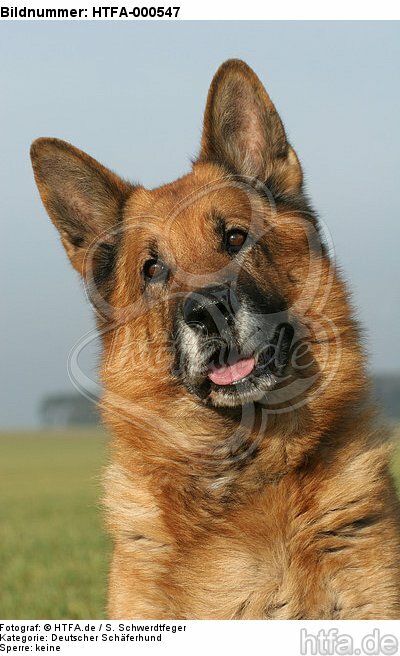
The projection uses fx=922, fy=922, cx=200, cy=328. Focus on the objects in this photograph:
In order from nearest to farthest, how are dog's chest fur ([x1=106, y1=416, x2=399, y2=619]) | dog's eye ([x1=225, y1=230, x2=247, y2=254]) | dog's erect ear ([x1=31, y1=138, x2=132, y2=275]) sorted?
dog's chest fur ([x1=106, y1=416, x2=399, y2=619]) → dog's eye ([x1=225, y1=230, x2=247, y2=254]) → dog's erect ear ([x1=31, y1=138, x2=132, y2=275])

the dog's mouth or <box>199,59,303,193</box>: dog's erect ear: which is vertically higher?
<box>199,59,303,193</box>: dog's erect ear

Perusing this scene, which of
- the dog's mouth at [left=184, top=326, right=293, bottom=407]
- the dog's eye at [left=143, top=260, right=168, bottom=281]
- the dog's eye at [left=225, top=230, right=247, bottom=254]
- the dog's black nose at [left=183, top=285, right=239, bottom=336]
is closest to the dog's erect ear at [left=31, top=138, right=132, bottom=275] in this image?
the dog's eye at [left=143, top=260, right=168, bottom=281]

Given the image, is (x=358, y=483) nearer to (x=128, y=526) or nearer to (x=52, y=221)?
(x=128, y=526)

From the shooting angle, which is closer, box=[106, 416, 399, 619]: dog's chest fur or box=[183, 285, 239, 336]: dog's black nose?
box=[106, 416, 399, 619]: dog's chest fur

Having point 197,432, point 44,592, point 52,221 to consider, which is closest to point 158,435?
point 197,432

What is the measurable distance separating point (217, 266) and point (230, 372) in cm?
69

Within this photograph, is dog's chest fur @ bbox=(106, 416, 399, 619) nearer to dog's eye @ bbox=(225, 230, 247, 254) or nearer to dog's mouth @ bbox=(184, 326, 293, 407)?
dog's mouth @ bbox=(184, 326, 293, 407)

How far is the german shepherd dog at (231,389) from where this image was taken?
5.12m

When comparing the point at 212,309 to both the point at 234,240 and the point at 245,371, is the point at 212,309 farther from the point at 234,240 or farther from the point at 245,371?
the point at 234,240

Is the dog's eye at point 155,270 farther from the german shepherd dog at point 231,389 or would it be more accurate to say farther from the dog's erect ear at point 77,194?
the dog's erect ear at point 77,194

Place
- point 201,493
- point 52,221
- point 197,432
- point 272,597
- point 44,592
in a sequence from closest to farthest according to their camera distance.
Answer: point 272,597
point 201,493
point 197,432
point 52,221
point 44,592

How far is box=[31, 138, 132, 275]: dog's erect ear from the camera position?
600cm

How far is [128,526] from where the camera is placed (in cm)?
548

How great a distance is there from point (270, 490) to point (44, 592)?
369 cm
